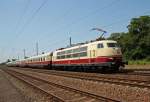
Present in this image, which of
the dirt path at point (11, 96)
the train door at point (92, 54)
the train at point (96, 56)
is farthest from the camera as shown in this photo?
the train door at point (92, 54)

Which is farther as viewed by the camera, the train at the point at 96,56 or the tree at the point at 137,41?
the tree at the point at 137,41

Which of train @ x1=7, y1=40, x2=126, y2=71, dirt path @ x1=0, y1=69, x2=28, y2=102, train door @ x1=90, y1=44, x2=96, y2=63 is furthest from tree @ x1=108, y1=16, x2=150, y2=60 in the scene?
dirt path @ x1=0, y1=69, x2=28, y2=102

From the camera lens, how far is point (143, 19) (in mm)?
99875

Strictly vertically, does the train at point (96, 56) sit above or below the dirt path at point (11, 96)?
above

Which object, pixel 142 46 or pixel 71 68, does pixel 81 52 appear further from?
pixel 142 46

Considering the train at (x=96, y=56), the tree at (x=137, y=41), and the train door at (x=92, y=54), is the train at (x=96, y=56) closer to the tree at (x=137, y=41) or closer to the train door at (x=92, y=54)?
the train door at (x=92, y=54)

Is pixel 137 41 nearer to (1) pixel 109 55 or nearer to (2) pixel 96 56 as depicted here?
(2) pixel 96 56

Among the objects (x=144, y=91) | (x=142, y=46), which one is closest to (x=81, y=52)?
(x=144, y=91)

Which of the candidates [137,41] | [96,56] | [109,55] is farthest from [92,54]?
[137,41]

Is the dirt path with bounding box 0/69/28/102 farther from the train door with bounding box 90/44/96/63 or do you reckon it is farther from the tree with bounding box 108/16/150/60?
the tree with bounding box 108/16/150/60

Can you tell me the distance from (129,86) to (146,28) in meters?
85.6

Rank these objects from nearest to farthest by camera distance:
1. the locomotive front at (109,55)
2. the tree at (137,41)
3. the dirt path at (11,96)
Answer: the dirt path at (11,96), the locomotive front at (109,55), the tree at (137,41)

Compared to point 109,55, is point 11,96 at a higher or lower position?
lower

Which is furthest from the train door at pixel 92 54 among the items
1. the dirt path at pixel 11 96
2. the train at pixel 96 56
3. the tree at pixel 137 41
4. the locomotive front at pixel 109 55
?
the tree at pixel 137 41
